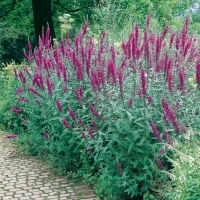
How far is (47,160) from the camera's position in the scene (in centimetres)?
760

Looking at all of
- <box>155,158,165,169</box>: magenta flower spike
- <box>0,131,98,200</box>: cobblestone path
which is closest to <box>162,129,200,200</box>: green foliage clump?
<box>155,158,165,169</box>: magenta flower spike

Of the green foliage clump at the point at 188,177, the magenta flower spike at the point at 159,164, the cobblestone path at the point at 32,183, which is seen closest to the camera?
the green foliage clump at the point at 188,177

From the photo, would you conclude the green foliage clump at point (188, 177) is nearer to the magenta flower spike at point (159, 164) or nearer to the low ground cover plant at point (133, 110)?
the low ground cover plant at point (133, 110)

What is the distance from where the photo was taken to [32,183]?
672 centimetres

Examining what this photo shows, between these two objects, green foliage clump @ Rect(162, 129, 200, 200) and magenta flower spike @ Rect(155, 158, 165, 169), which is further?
magenta flower spike @ Rect(155, 158, 165, 169)

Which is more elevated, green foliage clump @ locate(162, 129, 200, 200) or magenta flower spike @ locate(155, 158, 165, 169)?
green foliage clump @ locate(162, 129, 200, 200)

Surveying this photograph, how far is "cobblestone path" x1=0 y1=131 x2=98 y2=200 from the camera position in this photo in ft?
20.4

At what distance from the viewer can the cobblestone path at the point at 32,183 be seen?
20.4 ft

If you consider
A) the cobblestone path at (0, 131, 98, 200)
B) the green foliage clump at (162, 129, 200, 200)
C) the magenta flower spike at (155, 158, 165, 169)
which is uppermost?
the green foliage clump at (162, 129, 200, 200)

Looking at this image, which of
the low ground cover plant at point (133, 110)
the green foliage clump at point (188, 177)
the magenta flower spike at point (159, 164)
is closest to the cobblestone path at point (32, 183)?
the low ground cover plant at point (133, 110)

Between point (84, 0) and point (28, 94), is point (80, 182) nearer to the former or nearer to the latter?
point (28, 94)

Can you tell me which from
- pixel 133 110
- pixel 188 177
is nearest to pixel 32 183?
pixel 133 110

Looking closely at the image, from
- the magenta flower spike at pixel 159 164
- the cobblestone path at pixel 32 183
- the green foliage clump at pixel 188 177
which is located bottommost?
the cobblestone path at pixel 32 183

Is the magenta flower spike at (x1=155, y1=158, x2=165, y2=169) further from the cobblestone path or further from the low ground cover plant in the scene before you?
the cobblestone path
